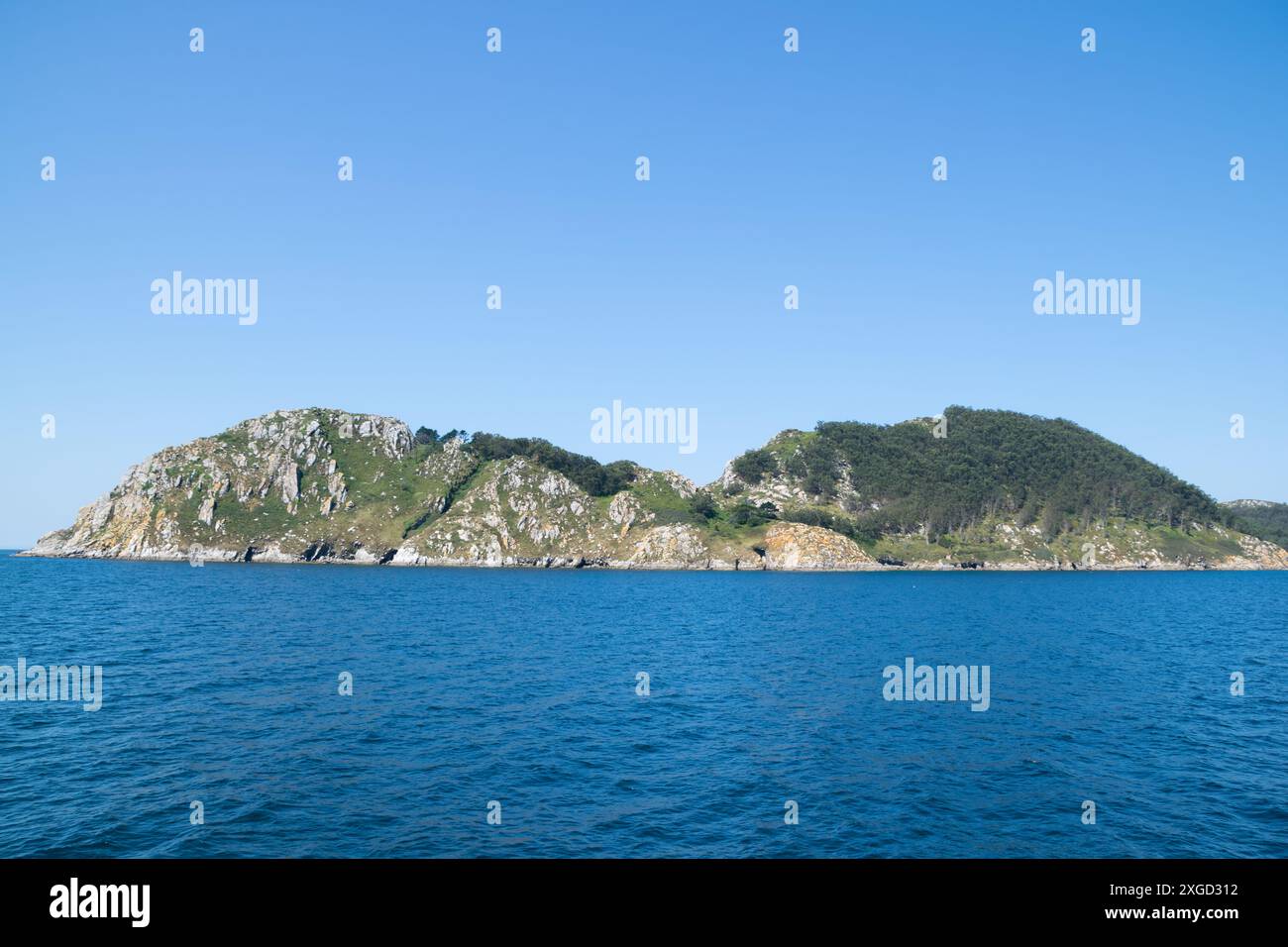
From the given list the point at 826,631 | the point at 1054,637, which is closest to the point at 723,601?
the point at 826,631

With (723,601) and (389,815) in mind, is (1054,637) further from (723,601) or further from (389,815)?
(389,815)

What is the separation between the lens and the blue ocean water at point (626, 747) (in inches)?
1228

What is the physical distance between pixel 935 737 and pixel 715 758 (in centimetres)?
1589

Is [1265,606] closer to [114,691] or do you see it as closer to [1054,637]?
[1054,637]

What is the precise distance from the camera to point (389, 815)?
32.4 m

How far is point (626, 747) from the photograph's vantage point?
44.4m

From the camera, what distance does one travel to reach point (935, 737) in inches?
1861

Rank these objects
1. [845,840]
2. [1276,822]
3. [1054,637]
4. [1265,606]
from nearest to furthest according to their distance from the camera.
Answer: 1. [845,840]
2. [1276,822]
3. [1054,637]
4. [1265,606]

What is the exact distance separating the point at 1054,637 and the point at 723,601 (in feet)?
234

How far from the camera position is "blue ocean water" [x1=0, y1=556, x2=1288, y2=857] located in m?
31.2

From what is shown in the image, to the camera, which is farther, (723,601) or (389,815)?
(723,601)
